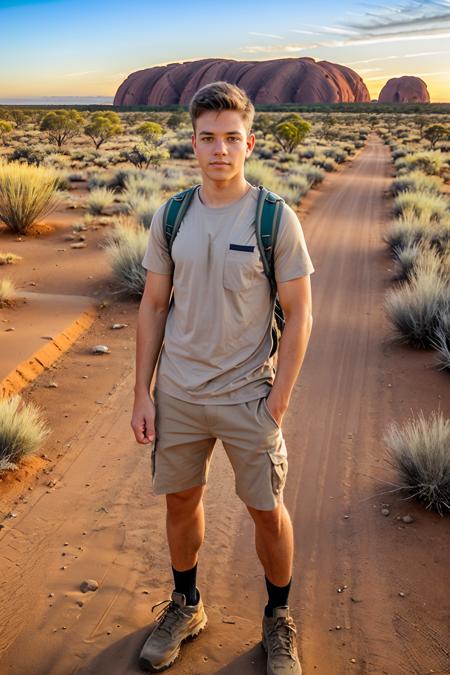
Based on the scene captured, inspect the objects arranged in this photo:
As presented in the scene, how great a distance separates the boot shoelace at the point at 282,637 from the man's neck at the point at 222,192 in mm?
1830

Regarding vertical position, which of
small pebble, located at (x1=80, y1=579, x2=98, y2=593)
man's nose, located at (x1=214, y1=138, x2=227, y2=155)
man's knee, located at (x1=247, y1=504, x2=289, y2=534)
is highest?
man's nose, located at (x1=214, y1=138, x2=227, y2=155)

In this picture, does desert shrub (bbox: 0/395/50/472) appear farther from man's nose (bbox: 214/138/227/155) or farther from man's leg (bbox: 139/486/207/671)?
man's nose (bbox: 214/138/227/155)

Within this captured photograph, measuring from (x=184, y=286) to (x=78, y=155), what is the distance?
27132 millimetres

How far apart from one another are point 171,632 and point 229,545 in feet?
3.08

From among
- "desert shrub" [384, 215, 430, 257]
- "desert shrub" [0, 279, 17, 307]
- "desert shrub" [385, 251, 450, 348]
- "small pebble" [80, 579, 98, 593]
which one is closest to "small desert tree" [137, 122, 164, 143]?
"desert shrub" [384, 215, 430, 257]

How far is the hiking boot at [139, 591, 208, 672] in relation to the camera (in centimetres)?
271

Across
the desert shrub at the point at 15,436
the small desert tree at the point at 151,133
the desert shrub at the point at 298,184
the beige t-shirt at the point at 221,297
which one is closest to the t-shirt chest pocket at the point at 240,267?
the beige t-shirt at the point at 221,297

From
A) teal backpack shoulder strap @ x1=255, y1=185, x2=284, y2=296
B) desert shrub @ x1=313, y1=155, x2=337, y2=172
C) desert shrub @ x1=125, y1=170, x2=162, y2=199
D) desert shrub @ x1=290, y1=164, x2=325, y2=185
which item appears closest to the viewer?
teal backpack shoulder strap @ x1=255, y1=185, x2=284, y2=296

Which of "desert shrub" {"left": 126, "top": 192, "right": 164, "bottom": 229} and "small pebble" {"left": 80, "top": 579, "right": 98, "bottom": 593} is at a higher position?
"desert shrub" {"left": 126, "top": 192, "right": 164, "bottom": 229}

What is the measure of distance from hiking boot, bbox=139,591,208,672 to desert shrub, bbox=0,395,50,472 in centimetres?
198

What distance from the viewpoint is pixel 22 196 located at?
11.3 metres

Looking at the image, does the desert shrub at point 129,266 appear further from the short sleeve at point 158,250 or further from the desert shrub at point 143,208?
the short sleeve at point 158,250

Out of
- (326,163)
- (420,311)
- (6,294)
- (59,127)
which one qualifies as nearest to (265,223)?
(420,311)

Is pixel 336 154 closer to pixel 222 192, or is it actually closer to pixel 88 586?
pixel 88 586
